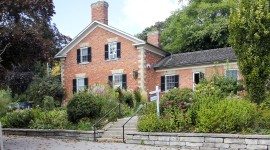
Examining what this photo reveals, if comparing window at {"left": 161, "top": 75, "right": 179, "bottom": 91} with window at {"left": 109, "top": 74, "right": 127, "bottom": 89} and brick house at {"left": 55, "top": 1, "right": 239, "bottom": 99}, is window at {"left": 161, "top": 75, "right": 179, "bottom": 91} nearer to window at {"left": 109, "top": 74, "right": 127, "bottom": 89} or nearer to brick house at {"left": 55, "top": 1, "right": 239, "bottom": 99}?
brick house at {"left": 55, "top": 1, "right": 239, "bottom": 99}

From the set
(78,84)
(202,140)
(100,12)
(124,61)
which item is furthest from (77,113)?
(100,12)

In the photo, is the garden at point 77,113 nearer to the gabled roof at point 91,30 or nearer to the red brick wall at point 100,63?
the red brick wall at point 100,63

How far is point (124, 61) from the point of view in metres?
23.2

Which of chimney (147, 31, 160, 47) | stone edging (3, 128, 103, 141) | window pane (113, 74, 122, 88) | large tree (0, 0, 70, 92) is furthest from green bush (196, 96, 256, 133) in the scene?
chimney (147, 31, 160, 47)

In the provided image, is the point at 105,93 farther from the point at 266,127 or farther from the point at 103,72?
the point at 266,127

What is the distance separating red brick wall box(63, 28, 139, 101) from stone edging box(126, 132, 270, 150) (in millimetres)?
12062

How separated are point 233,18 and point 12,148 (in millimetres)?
8929

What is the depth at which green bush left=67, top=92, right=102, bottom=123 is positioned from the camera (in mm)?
13102

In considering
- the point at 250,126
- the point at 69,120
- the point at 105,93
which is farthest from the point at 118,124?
the point at 250,126

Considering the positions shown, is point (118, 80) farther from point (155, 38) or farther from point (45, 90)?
point (45, 90)

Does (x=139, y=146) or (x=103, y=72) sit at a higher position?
(x=103, y=72)

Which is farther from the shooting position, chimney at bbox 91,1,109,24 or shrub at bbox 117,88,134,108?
chimney at bbox 91,1,109,24

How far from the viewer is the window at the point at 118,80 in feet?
75.5

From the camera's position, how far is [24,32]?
10.5 metres
